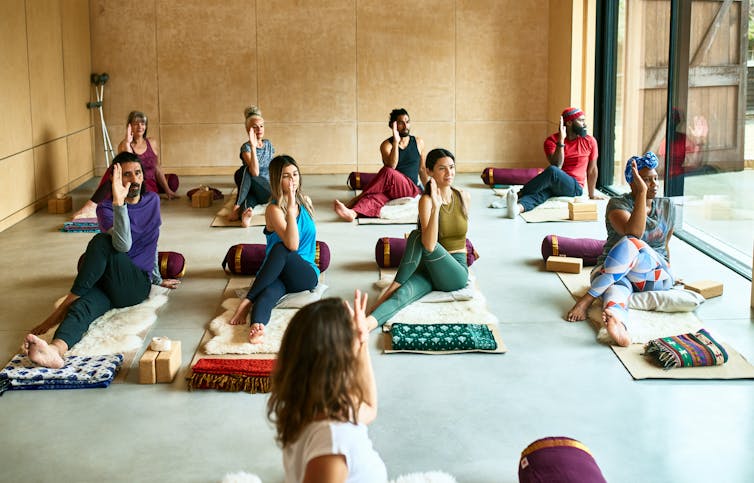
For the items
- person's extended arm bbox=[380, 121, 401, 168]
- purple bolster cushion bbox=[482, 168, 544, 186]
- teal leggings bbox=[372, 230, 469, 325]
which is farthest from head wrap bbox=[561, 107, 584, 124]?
teal leggings bbox=[372, 230, 469, 325]

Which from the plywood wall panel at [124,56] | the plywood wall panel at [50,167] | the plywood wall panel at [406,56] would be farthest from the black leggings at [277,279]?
the plywood wall panel at [124,56]

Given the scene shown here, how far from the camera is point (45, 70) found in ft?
31.3

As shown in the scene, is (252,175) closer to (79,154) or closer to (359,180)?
(359,180)

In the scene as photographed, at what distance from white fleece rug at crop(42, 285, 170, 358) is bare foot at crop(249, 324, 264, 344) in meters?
0.60

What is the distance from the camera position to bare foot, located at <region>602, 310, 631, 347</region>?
495cm

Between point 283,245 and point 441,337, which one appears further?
point 283,245

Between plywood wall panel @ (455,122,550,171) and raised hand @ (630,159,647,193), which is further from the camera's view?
plywood wall panel @ (455,122,550,171)

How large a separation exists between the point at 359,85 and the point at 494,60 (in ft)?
5.46

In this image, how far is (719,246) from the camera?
23.6ft

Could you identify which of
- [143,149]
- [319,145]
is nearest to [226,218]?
[143,149]

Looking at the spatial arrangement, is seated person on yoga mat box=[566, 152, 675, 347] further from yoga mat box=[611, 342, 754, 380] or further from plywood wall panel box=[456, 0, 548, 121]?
plywood wall panel box=[456, 0, 548, 121]

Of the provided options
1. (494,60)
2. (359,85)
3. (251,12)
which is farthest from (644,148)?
(251,12)

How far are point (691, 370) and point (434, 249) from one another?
5.46ft

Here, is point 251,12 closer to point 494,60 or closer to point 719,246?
point 494,60
